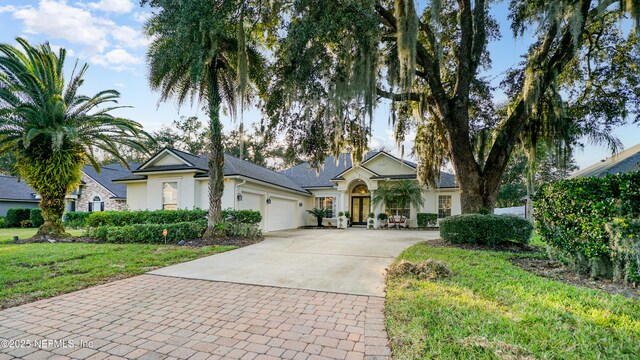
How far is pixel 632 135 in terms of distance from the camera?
9.77 meters

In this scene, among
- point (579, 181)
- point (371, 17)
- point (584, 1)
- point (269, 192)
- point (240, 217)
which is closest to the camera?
point (579, 181)

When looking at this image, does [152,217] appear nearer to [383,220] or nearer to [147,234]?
[147,234]

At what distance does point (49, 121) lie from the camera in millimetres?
10477

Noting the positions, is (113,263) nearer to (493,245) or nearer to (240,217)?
(240,217)

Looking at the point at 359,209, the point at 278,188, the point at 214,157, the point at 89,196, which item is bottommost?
the point at 359,209

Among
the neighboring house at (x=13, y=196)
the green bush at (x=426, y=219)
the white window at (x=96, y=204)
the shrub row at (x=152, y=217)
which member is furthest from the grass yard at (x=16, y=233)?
the green bush at (x=426, y=219)

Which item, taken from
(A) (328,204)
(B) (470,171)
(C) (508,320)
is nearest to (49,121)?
(C) (508,320)

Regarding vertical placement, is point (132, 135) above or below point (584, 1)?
below

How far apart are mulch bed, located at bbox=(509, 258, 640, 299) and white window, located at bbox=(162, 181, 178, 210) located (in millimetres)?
13703

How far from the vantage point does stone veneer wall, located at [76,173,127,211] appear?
66.4ft

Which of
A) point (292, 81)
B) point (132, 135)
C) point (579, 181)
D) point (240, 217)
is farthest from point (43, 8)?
point (579, 181)

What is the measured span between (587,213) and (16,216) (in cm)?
2751

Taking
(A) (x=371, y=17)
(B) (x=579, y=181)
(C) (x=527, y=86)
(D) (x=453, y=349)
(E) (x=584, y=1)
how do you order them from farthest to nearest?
(C) (x=527, y=86) → (E) (x=584, y=1) → (A) (x=371, y=17) → (B) (x=579, y=181) → (D) (x=453, y=349)

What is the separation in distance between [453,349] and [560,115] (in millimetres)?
9394
